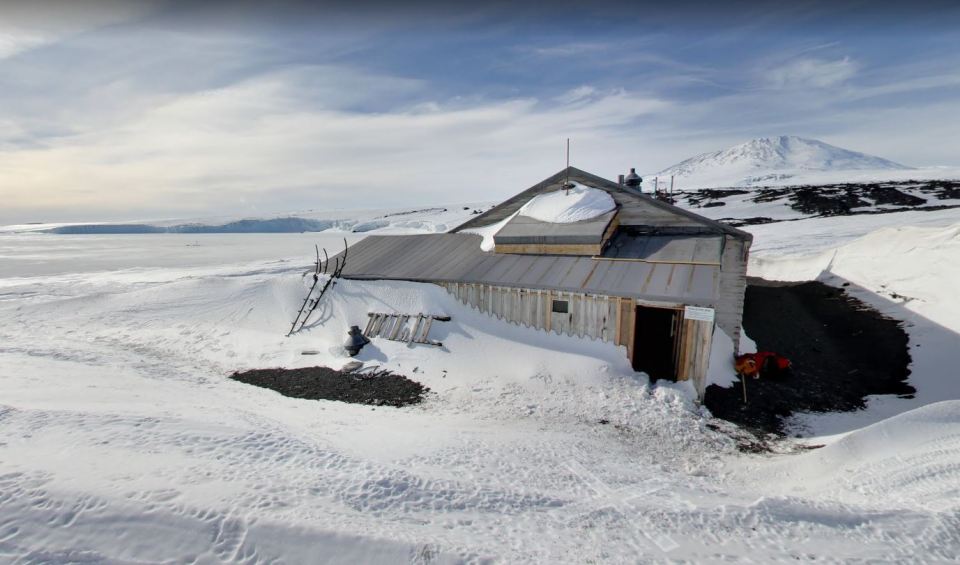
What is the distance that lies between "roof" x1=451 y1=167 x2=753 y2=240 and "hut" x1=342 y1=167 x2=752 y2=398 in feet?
0.14

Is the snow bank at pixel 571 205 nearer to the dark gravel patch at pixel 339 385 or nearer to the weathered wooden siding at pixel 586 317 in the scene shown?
the weathered wooden siding at pixel 586 317

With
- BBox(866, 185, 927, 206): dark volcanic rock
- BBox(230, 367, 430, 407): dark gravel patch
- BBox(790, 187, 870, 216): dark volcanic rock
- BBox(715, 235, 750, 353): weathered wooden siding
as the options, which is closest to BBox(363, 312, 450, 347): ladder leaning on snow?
BBox(230, 367, 430, 407): dark gravel patch

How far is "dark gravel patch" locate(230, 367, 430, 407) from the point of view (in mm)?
12875

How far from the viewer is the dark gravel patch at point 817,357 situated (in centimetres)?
1241

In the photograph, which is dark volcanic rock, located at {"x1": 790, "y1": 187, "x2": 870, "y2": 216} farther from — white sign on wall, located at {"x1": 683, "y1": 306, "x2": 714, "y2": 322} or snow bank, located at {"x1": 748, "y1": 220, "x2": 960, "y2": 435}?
white sign on wall, located at {"x1": 683, "y1": 306, "x2": 714, "y2": 322}

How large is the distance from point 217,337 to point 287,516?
1486 cm

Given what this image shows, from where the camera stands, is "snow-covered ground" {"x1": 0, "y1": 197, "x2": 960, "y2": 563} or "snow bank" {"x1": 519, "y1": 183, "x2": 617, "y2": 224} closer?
"snow-covered ground" {"x1": 0, "y1": 197, "x2": 960, "y2": 563}

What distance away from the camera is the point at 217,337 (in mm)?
17828

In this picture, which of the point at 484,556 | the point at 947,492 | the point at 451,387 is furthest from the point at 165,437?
the point at 947,492

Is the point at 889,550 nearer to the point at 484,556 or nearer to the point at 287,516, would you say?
the point at 484,556

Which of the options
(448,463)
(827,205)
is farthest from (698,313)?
(827,205)

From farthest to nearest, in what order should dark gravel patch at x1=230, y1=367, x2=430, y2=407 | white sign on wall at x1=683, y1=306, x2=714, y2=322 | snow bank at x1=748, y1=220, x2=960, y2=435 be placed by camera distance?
dark gravel patch at x1=230, y1=367, x2=430, y2=407 < snow bank at x1=748, y1=220, x2=960, y2=435 < white sign on wall at x1=683, y1=306, x2=714, y2=322

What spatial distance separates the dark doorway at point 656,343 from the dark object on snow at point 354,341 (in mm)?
10171

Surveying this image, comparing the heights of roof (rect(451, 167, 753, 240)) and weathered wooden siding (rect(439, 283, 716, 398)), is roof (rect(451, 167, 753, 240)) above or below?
above
